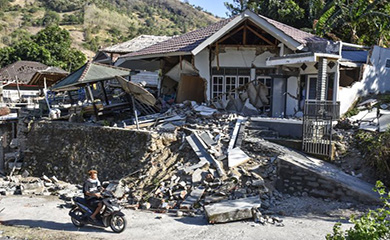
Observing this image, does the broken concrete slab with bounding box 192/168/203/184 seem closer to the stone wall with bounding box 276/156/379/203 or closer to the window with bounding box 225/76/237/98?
the stone wall with bounding box 276/156/379/203

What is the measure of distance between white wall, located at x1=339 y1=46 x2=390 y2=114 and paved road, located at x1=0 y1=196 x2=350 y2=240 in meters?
7.66

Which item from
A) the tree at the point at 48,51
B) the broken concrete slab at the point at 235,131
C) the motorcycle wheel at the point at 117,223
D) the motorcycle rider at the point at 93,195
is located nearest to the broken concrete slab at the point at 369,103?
the broken concrete slab at the point at 235,131

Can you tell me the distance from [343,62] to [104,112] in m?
10.5

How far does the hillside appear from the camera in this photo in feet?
180

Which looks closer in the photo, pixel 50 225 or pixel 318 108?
pixel 50 225

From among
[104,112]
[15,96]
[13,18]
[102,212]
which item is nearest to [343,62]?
[104,112]

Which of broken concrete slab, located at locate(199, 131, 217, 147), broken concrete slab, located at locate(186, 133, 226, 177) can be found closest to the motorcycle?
broken concrete slab, located at locate(186, 133, 226, 177)

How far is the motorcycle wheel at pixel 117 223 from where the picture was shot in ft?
25.1

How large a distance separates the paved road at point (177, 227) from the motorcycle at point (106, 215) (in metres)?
0.18

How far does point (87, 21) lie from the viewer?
62719 millimetres

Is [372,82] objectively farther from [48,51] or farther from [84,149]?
[48,51]

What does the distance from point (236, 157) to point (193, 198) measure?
6.40ft

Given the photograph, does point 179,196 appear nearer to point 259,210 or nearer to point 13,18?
point 259,210

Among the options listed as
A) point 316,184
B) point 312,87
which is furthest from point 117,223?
point 312,87
